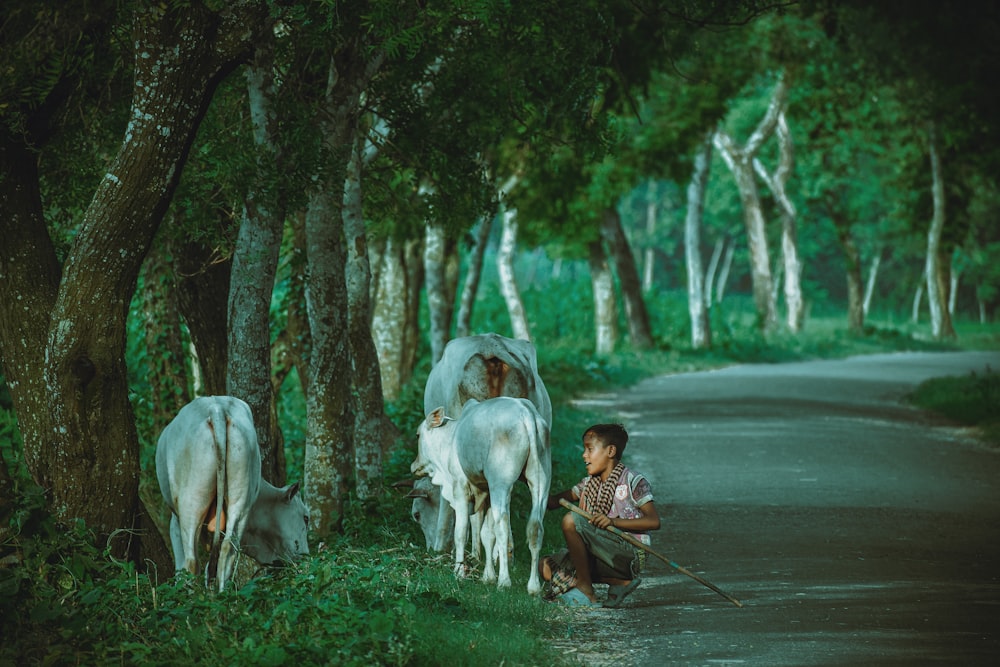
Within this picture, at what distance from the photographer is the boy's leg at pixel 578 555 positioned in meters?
9.23

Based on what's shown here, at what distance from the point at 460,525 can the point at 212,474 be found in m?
1.86

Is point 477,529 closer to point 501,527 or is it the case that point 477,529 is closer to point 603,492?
point 501,527

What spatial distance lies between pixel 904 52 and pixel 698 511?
20239 mm

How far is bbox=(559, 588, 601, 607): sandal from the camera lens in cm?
930

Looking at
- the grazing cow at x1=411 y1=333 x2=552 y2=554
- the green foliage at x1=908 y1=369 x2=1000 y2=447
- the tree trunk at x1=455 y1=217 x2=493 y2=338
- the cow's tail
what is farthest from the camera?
the tree trunk at x1=455 y1=217 x2=493 y2=338

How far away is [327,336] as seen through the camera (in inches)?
489

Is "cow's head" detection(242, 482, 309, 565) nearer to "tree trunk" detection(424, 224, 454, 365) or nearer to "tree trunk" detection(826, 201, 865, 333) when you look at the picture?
"tree trunk" detection(424, 224, 454, 365)

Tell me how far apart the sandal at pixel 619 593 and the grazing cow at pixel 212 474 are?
8.44ft

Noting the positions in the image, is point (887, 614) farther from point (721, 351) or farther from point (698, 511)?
point (721, 351)

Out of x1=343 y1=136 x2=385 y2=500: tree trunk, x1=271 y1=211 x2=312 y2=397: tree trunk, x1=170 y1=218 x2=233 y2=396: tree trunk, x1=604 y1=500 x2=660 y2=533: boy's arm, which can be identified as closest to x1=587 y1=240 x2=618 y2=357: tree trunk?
x1=271 y1=211 x2=312 y2=397: tree trunk

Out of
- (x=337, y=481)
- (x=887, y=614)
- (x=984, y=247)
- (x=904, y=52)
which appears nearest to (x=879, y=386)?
(x=904, y=52)

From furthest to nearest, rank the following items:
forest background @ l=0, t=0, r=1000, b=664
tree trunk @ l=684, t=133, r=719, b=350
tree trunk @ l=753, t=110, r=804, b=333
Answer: tree trunk @ l=753, t=110, r=804, b=333
tree trunk @ l=684, t=133, r=719, b=350
forest background @ l=0, t=0, r=1000, b=664

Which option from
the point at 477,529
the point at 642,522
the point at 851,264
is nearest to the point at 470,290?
the point at 477,529

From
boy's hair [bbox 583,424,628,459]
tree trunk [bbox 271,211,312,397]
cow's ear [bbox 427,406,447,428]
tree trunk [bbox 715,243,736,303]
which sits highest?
tree trunk [bbox 715,243,736,303]
